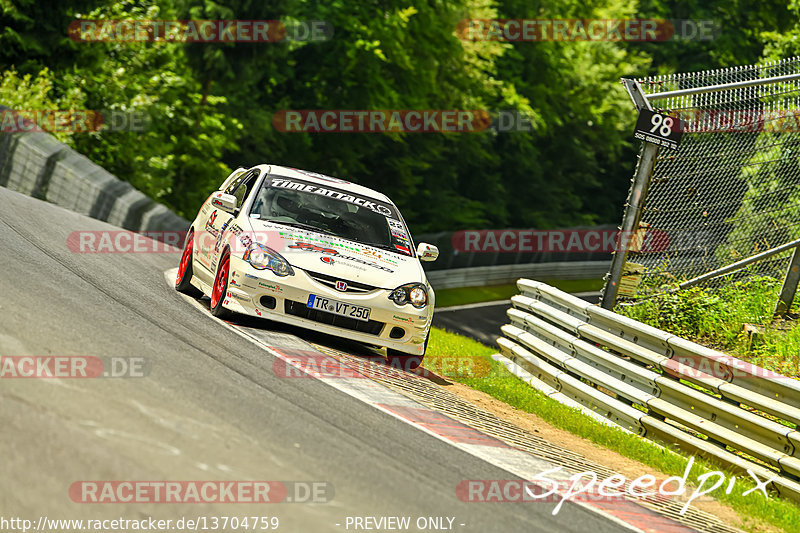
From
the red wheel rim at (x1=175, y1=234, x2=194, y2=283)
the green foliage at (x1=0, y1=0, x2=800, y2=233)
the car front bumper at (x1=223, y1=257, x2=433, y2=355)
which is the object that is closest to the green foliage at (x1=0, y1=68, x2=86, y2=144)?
the green foliage at (x1=0, y1=0, x2=800, y2=233)

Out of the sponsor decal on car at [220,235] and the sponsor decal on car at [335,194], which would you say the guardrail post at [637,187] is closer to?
the sponsor decal on car at [335,194]

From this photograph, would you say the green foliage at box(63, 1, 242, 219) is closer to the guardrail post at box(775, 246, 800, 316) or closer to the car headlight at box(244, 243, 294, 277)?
the car headlight at box(244, 243, 294, 277)

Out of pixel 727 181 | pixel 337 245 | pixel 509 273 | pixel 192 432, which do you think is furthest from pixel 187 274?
pixel 509 273

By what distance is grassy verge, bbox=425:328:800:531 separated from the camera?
23.9ft

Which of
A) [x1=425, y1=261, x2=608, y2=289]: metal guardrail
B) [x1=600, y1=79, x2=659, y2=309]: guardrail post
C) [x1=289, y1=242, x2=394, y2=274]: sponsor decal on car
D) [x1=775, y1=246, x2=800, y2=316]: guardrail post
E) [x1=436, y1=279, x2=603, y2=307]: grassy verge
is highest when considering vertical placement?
[x1=600, y1=79, x2=659, y2=309]: guardrail post

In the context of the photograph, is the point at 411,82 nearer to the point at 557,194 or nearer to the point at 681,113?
the point at 557,194

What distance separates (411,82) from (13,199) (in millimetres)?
26477

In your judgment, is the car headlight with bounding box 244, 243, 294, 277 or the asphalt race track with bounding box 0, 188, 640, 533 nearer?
the asphalt race track with bounding box 0, 188, 640, 533

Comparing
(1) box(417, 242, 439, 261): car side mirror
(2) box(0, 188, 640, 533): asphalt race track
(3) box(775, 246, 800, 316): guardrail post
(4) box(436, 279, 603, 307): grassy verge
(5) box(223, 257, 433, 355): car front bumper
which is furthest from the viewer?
(4) box(436, 279, 603, 307): grassy verge

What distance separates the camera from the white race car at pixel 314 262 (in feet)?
29.9

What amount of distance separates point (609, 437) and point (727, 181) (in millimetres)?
3862

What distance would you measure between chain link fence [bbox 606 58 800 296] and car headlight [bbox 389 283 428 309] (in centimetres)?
246

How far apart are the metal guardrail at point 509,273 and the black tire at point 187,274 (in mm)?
22750

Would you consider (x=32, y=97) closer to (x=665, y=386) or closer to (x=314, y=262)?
(x=314, y=262)
